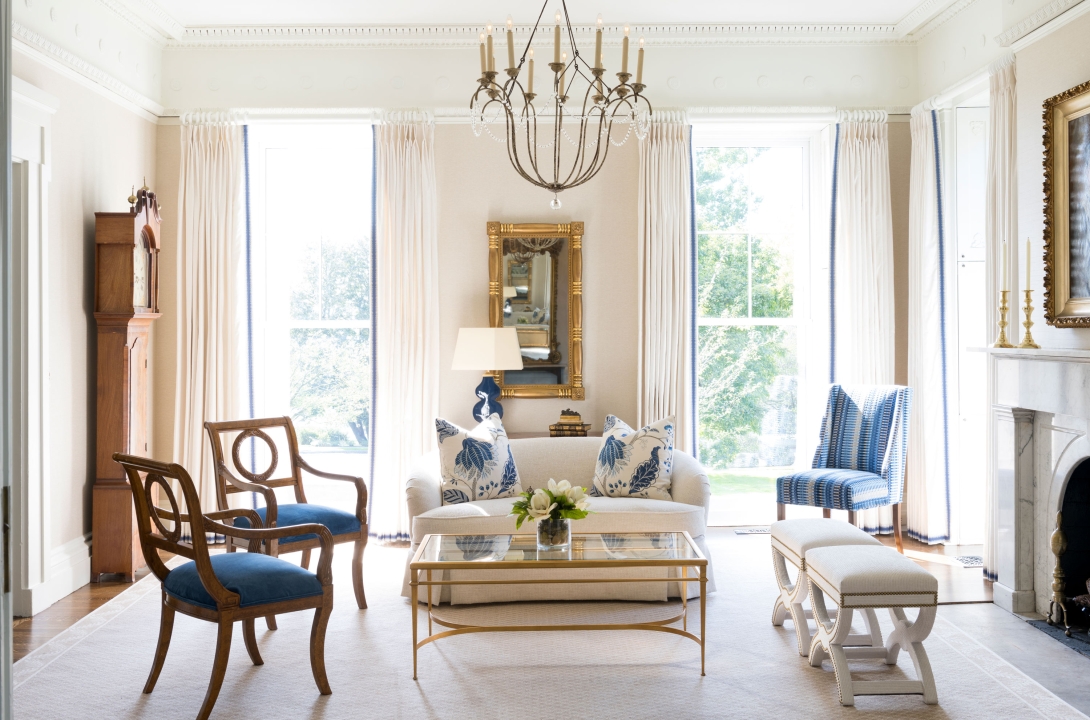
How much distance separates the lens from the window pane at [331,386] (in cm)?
627

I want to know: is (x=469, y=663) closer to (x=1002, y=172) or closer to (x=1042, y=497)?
(x=1042, y=497)

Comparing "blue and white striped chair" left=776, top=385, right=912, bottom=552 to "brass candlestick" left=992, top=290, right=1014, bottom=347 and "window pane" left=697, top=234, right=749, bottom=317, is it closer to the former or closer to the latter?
"brass candlestick" left=992, top=290, right=1014, bottom=347

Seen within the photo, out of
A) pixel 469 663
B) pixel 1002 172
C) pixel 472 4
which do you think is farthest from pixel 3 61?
pixel 1002 172

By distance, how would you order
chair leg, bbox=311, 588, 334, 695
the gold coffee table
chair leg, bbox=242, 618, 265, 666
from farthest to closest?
chair leg, bbox=242, 618, 265, 666, the gold coffee table, chair leg, bbox=311, 588, 334, 695

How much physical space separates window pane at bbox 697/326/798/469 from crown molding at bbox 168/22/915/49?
2029 mm

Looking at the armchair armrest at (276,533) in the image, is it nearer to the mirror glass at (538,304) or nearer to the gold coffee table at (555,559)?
the gold coffee table at (555,559)

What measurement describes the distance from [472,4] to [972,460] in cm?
443

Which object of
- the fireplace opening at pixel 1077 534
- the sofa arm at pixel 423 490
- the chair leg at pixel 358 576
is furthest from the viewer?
the sofa arm at pixel 423 490

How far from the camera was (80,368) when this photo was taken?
496 centimetres

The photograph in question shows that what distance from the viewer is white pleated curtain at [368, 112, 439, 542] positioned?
19.3 ft

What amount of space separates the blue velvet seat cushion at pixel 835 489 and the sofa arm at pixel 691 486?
2.44ft

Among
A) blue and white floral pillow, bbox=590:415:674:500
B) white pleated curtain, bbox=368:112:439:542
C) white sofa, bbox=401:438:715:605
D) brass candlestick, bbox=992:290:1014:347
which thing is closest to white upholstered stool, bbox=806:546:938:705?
white sofa, bbox=401:438:715:605

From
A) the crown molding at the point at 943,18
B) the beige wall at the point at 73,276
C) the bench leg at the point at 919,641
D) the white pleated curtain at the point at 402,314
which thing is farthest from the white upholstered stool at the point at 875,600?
the beige wall at the point at 73,276

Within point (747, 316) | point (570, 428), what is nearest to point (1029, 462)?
point (747, 316)
